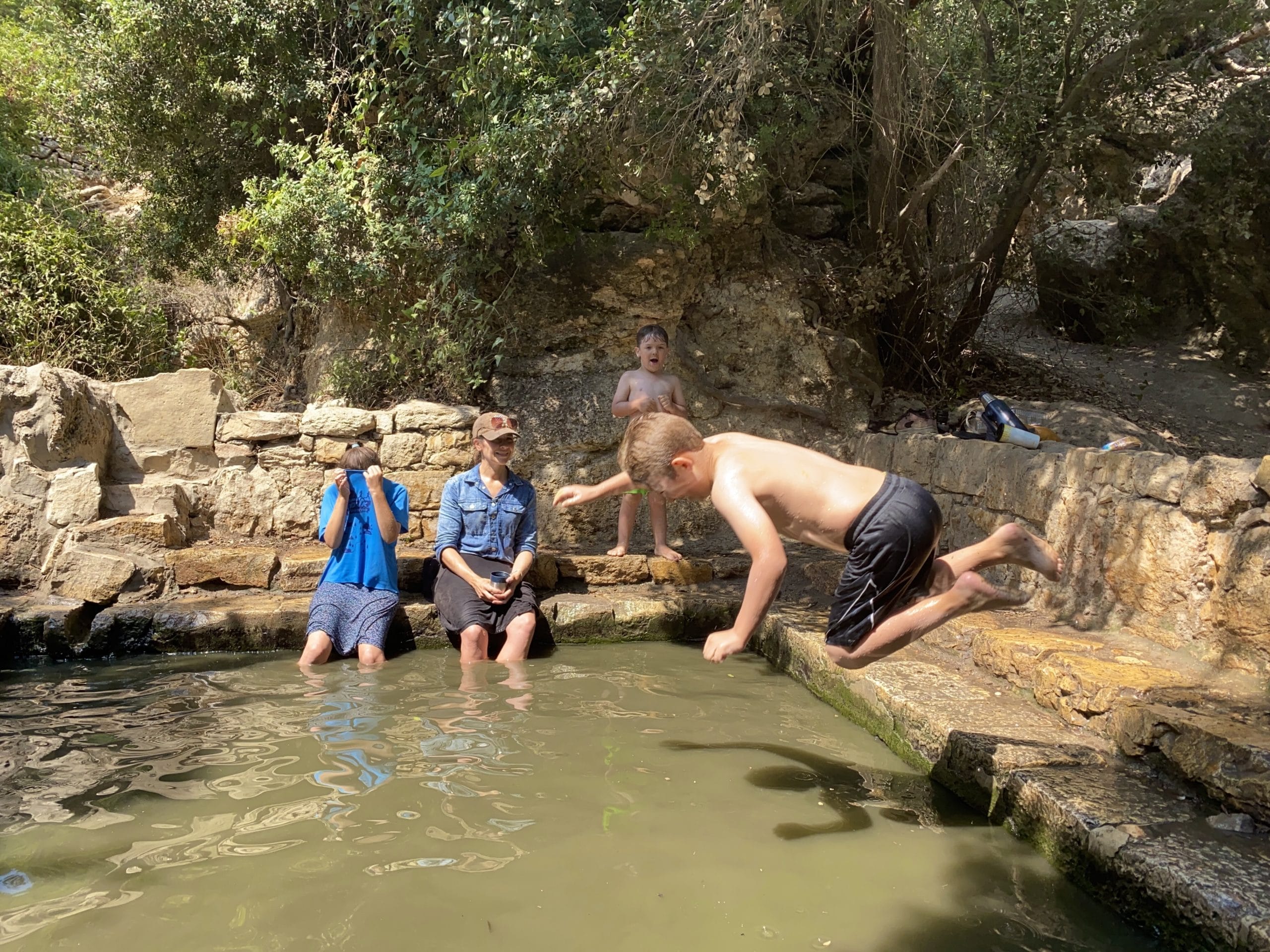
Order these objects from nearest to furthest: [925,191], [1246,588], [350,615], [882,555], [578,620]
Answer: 1. [882,555]
2. [1246,588]
3. [350,615]
4. [578,620]
5. [925,191]

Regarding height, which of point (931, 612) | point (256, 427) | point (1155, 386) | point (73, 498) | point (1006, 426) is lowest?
point (73, 498)

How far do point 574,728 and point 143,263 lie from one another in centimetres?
816

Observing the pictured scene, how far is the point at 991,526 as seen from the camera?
572 centimetres

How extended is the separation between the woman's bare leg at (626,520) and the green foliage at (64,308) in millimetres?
4461

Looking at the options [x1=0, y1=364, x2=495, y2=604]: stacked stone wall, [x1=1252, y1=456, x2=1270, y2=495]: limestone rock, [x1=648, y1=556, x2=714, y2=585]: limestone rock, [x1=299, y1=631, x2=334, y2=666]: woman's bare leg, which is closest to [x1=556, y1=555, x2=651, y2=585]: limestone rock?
[x1=648, y1=556, x2=714, y2=585]: limestone rock

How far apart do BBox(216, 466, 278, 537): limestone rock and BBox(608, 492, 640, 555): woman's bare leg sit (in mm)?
2587

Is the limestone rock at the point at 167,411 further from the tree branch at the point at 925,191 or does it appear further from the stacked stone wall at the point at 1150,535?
the tree branch at the point at 925,191

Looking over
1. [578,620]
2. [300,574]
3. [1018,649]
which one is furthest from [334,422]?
[1018,649]

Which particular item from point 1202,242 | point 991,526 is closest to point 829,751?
point 991,526

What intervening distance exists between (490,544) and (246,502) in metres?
2.44

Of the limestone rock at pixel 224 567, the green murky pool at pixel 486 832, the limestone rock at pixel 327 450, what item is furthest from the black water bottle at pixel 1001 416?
the limestone rock at pixel 224 567

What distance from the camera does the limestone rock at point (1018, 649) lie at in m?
4.03

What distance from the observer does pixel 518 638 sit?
5.25m

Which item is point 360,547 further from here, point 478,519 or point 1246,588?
point 1246,588
